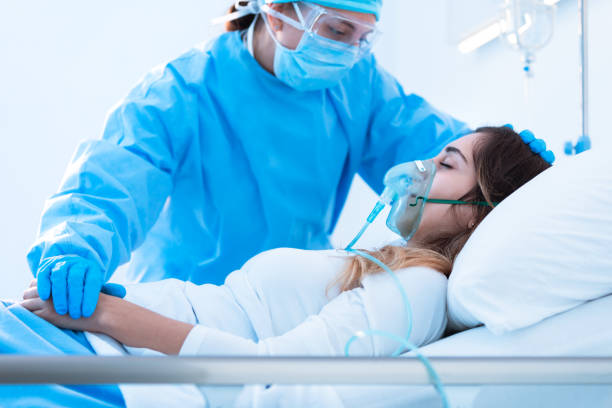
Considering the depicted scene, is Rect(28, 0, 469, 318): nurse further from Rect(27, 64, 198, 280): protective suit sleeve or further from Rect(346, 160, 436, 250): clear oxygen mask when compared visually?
Rect(346, 160, 436, 250): clear oxygen mask

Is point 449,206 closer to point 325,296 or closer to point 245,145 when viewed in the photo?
point 325,296

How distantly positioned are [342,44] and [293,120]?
0.31 meters

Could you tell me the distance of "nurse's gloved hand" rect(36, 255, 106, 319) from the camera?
1100 millimetres

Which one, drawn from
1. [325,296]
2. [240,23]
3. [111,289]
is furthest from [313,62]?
[111,289]

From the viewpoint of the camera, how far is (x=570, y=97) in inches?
87.9

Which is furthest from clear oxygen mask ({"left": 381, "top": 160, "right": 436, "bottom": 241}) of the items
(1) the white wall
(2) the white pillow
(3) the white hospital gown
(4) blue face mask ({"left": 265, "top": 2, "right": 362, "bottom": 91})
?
(1) the white wall

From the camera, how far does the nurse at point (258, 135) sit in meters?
1.72

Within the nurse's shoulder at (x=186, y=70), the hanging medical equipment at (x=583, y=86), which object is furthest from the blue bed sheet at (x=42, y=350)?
the hanging medical equipment at (x=583, y=86)

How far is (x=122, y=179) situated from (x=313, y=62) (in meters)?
0.66

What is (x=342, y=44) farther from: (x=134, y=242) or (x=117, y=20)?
(x=117, y=20)

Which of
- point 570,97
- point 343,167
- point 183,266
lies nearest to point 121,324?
point 183,266

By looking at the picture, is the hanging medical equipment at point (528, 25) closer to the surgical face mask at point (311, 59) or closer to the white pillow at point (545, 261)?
the surgical face mask at point (311, 59)

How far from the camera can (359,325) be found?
1104mm

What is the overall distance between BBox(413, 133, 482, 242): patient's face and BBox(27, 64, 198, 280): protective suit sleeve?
0.74 metres
